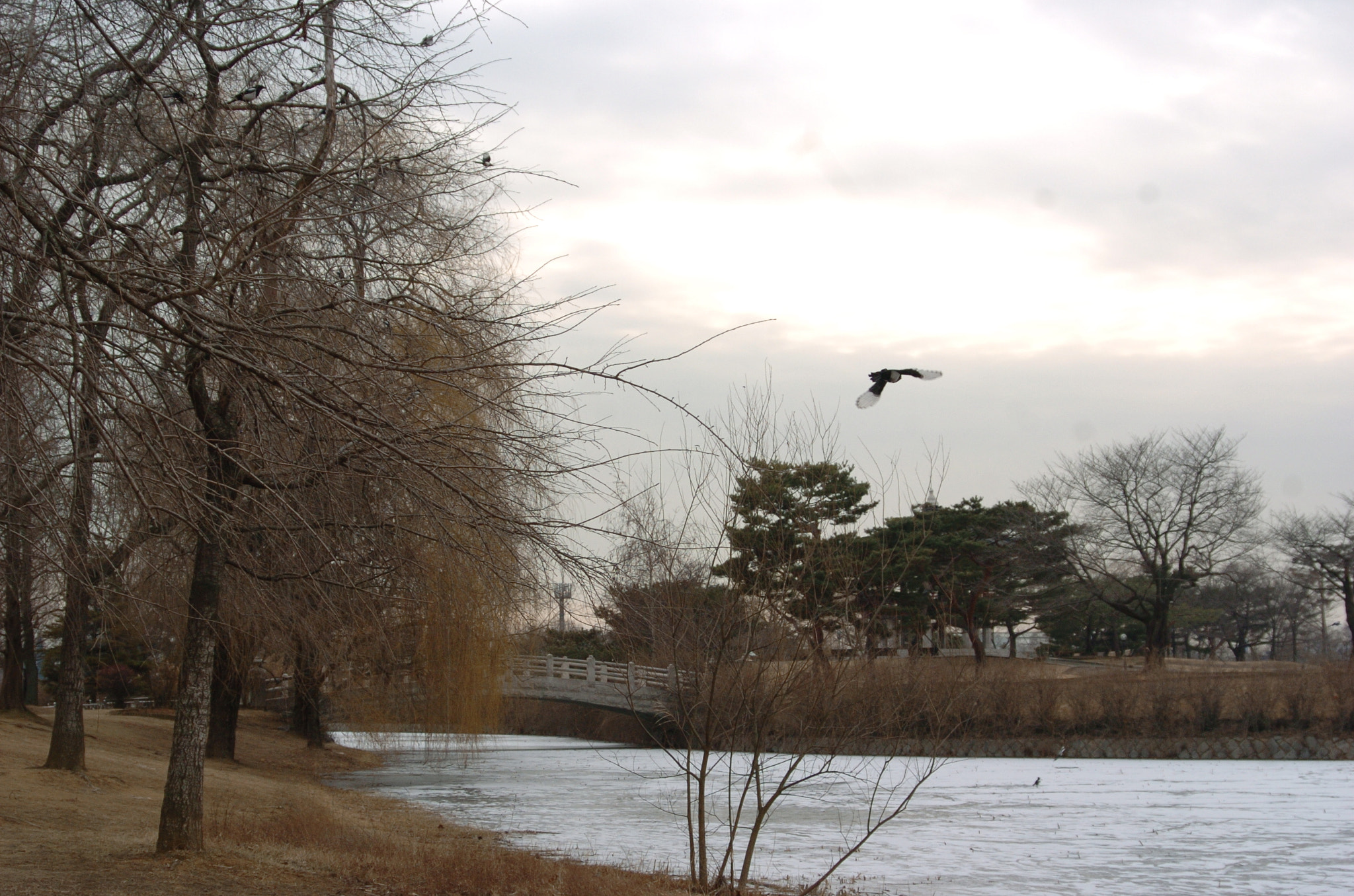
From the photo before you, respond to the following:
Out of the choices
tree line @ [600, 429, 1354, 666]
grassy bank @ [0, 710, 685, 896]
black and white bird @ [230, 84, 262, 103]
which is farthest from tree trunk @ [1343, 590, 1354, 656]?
black and white bird @ [230, 84, 262, 103]

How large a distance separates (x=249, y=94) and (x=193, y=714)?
4436mm

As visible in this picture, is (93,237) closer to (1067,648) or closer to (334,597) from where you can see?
(334,597)

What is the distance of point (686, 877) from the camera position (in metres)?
8.91

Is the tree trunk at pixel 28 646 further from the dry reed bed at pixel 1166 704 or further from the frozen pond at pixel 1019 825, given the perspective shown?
the dry reed bed at pixel 1166 704

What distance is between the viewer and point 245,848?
8.26 metres

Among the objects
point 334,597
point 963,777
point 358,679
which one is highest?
point 334,597

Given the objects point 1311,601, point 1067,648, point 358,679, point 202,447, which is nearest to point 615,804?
point 358,679

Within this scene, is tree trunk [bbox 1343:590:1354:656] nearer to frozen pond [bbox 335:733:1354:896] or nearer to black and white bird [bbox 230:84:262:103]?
frozen pond [bbox 335:733:1354:896]

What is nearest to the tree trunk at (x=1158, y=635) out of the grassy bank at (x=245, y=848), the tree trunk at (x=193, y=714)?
the grassy bank at (x=245, y=848)

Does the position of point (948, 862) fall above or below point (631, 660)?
below

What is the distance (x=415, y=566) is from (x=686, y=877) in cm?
373

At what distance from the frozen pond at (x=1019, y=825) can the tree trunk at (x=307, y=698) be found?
6.05 ft

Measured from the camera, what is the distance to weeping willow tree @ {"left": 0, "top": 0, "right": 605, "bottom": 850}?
4062 mm

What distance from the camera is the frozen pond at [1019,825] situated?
10.1 metres
